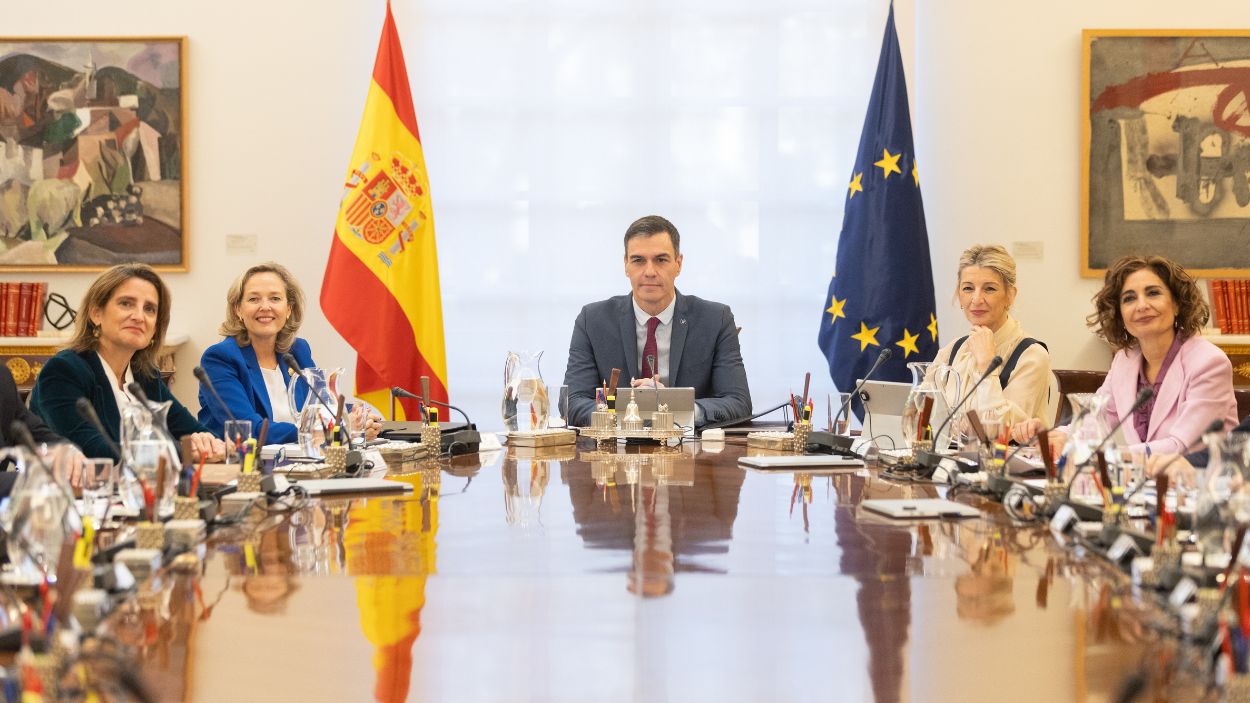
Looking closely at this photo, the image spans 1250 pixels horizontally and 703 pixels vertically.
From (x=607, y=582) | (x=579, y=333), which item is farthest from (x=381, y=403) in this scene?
(x=607, y=582)

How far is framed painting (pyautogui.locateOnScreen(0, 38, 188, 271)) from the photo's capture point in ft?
18.3

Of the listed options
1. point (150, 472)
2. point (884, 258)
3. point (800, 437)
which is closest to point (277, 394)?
point (800, 437)

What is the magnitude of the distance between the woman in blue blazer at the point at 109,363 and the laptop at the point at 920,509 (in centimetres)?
196

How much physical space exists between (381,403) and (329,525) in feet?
11.0

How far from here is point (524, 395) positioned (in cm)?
359

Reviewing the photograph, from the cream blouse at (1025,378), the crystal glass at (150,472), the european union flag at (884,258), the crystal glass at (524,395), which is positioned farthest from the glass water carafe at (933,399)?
the european union flag at (884,258)

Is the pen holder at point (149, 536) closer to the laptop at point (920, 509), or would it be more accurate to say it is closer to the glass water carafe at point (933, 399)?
the laptop at point (920, 509)

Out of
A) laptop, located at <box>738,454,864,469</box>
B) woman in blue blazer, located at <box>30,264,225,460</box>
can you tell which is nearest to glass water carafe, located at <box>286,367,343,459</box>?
woman in blue blazer, located at <box>30,264,225,460</box>

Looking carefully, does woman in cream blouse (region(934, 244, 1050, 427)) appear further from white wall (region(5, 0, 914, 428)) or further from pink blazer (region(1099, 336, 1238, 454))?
white wall (region(5, 0, 914, 428))

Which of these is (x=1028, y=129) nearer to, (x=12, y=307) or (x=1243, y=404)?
(x=1243, y=404)

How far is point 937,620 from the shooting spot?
140 centimetres

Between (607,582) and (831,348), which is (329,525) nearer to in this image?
(607,582)

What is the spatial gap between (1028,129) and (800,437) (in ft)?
10.0

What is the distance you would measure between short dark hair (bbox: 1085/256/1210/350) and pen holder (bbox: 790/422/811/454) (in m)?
1.02
